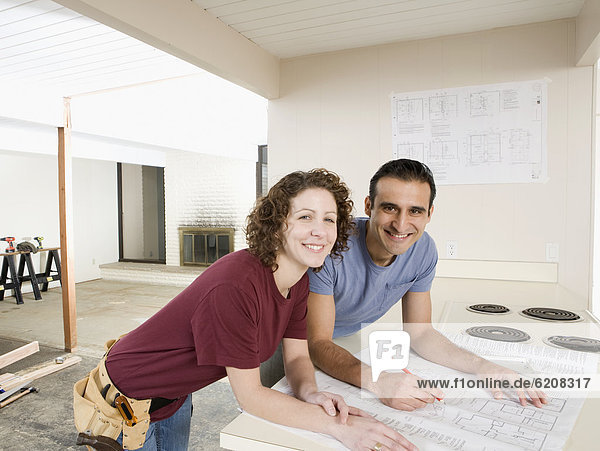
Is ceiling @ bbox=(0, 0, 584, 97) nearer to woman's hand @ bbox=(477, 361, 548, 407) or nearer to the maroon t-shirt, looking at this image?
the maroon t-shirt

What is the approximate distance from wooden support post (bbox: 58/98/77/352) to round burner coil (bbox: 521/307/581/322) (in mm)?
4183

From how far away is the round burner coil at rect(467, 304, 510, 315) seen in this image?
77.0 inches

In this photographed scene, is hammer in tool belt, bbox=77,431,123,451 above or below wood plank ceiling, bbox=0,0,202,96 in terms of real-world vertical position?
below

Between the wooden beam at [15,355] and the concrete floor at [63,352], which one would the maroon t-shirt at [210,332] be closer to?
the concrete floor at [63,352]

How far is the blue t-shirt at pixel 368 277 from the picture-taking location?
1488mm

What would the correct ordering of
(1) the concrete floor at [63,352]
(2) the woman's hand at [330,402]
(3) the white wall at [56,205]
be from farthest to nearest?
(3) the white wall at [56,205], (1) the concrete floor at [63,352], (2) the woman's hand at [330,402]

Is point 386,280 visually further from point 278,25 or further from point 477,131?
point 278,25

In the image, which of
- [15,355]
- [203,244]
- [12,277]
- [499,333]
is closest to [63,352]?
[15,355]

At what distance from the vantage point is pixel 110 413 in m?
1.27

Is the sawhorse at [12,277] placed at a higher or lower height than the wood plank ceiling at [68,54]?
lower

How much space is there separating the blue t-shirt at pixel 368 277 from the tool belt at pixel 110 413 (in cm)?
68

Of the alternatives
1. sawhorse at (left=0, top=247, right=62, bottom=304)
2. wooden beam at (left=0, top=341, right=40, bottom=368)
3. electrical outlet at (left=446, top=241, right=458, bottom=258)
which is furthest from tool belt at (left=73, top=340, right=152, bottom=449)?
sawhorse at (left=0, top=247, right=62, bottom=304)

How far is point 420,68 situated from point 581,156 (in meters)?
1.08

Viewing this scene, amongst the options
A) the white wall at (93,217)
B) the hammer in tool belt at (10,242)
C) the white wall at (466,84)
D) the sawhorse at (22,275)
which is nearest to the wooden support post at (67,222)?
the white wall at (466,84)
